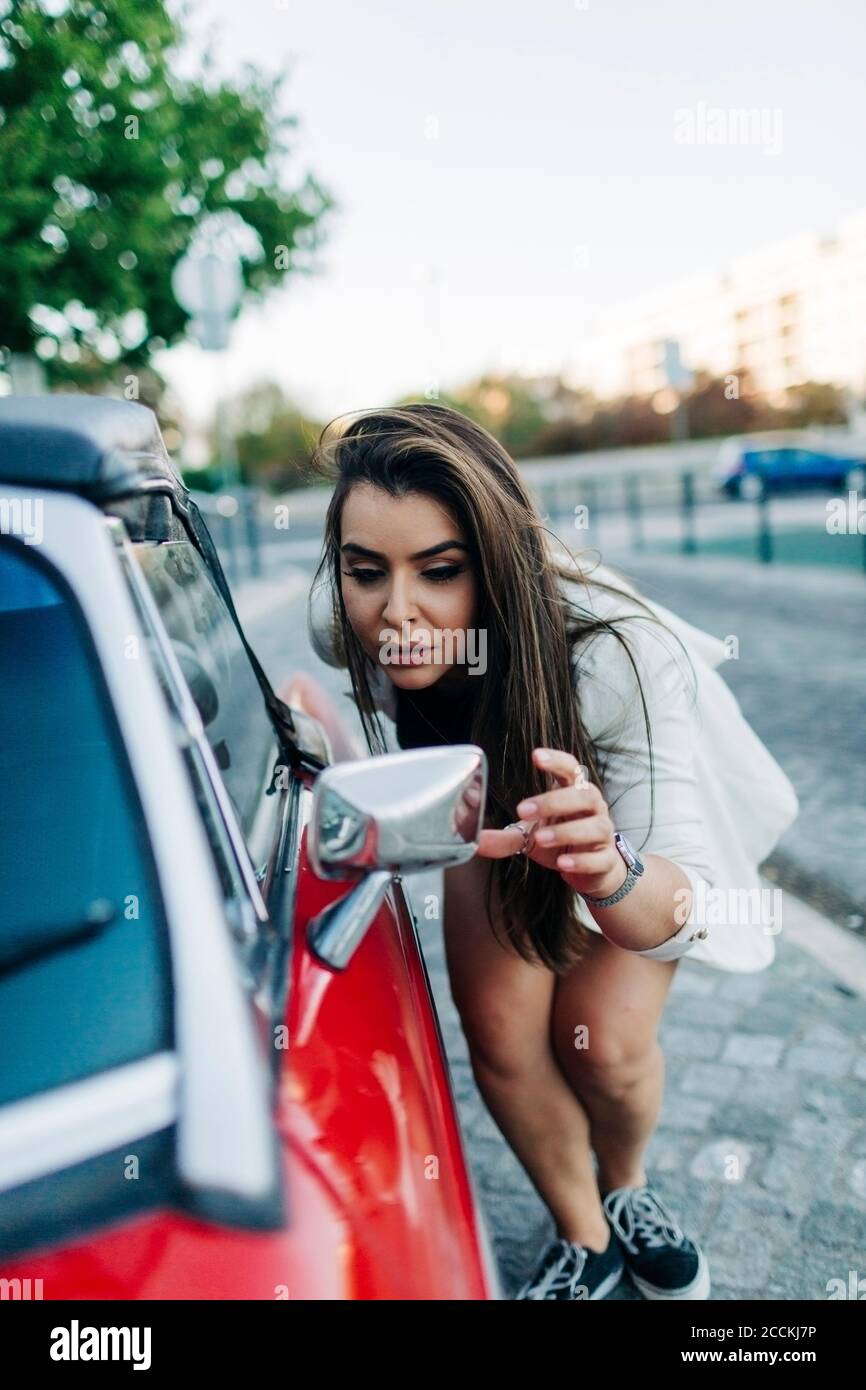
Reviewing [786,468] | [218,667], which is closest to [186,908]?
[218,667]

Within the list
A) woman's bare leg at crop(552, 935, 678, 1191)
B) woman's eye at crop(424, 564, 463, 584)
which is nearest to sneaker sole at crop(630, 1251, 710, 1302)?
woman's bare leg at crop(552, 935, 678, 1191)

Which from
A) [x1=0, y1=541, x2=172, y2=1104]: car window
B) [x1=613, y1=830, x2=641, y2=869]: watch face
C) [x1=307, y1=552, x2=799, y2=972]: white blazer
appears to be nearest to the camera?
[x1=0, y1=541, x2=172, y2=1104]: car window

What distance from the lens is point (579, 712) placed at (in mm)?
1877

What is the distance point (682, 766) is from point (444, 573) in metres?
0.51

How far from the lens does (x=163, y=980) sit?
3.53 feet

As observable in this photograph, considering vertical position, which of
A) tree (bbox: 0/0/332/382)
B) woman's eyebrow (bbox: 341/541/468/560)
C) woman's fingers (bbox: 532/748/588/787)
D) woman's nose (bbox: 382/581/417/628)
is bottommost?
woman's fingers (bbox: 532/748/588/787)

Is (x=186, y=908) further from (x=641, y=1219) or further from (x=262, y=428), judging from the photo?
(x=262, y=428)

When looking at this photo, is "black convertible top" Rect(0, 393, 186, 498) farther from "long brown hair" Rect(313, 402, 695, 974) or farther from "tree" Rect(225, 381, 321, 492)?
"tree" Rect(225, 381, 321, 492)

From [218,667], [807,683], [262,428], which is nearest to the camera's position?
[218,667]

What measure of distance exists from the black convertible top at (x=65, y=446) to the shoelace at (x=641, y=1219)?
1.84 m

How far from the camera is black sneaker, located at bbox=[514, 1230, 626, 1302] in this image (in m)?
2.17

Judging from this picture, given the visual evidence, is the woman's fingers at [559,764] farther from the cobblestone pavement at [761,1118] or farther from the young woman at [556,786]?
the cobblestone pavement at [761,1118]

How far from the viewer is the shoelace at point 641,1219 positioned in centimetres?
229

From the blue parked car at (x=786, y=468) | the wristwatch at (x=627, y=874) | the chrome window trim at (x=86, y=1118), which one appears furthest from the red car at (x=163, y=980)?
the blue parked car at (x=786, y=468)
